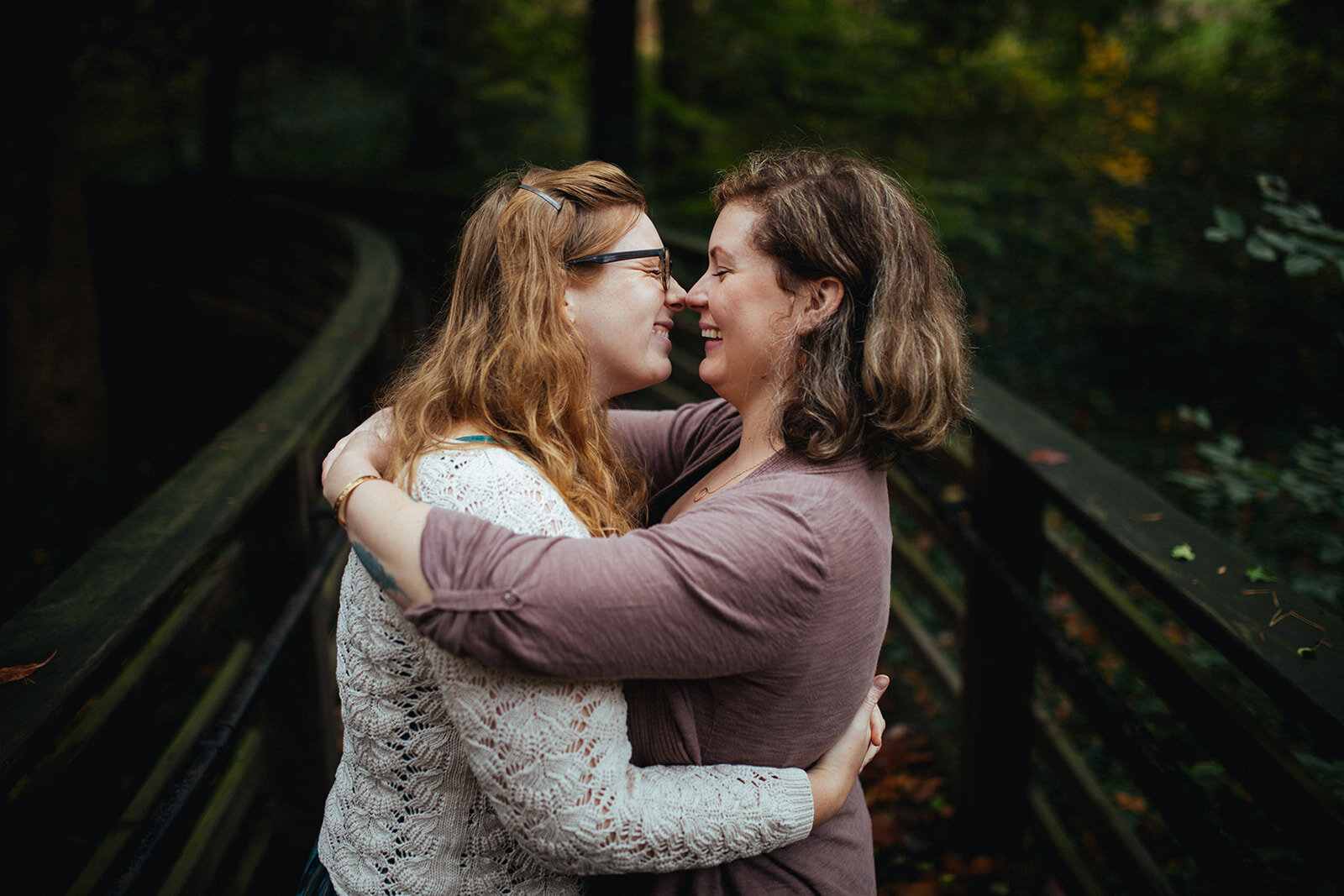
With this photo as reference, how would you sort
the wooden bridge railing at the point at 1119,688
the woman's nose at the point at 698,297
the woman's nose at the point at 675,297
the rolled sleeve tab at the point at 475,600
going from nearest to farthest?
the rolled sleeve tab at the point at 475,600, the wooden bridge railing at the point at 1119,688, the woman's nose at the point at 698,297, the woman's nose at the point at 675,297

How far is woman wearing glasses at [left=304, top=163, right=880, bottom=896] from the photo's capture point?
1.22 metres

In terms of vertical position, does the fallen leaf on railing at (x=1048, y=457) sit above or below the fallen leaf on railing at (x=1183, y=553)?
below

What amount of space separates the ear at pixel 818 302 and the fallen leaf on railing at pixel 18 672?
1351mm

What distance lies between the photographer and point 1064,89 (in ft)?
32.2

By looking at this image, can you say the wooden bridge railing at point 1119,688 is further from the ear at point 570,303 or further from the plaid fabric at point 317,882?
the plaid fabric at point 317,882

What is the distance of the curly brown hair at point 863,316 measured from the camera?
1.49 m

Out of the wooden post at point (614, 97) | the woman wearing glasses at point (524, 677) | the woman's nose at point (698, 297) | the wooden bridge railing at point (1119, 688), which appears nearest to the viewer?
the woman wearing glasses at point (524, 677)

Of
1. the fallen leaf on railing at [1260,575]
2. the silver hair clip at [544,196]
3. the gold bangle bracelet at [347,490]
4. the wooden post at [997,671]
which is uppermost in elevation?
the silver hair clip at [544,196]

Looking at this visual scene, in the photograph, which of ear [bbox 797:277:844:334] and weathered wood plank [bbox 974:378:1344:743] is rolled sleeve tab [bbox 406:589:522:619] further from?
weathered wood plank [bbox 974:378:1344:743]

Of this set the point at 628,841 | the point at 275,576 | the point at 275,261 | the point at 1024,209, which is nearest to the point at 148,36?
the point at 275,261

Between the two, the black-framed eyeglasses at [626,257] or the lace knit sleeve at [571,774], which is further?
the black-framed eyeglasses at [626,257]

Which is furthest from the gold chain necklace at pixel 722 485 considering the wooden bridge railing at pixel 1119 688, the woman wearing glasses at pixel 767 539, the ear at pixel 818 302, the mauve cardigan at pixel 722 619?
the wooden bridge railing at pixel 1119 688

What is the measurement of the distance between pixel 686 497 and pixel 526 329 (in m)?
0.57

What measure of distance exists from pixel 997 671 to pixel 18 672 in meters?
2.40
